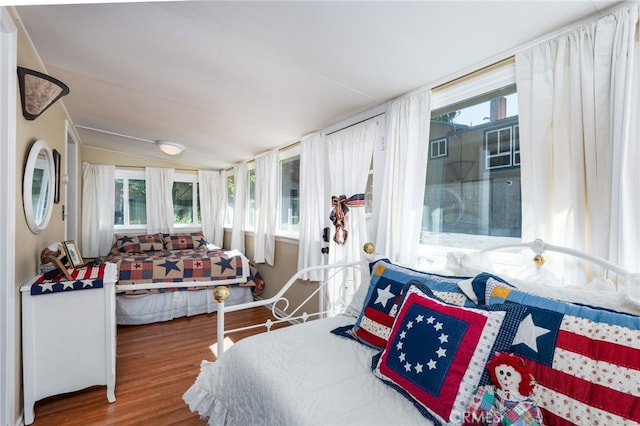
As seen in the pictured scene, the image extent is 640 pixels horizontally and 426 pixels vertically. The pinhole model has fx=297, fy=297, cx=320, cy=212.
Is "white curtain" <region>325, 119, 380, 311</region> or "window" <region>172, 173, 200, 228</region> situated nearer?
"white curtain" <region>325, 119, 380, 311</region>

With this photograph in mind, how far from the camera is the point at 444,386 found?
0.97 m

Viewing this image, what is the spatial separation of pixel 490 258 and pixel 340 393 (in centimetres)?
116

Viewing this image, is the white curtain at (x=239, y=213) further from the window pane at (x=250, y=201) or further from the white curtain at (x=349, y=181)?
the white curtain at (x=349, y=181)

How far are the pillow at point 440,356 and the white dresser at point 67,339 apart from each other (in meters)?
1.93

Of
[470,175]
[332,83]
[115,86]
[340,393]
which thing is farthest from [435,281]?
[115,86]

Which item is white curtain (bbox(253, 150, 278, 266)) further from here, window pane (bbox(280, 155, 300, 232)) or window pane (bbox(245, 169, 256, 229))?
window pane (bbox(245, 169, 256, 229))

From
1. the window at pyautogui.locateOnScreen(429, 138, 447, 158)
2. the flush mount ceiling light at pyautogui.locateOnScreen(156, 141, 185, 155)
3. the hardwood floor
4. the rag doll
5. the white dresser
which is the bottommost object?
the hardwood floor

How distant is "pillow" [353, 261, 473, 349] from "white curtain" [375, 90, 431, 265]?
0.43m

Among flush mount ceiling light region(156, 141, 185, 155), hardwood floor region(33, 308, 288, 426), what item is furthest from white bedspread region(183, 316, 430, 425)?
flush mount ceiling light region(156, 141, 185, 155)

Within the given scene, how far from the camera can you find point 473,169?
1.81 metres

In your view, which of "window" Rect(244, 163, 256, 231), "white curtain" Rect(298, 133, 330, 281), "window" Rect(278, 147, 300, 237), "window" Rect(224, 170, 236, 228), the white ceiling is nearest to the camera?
the white ceiling

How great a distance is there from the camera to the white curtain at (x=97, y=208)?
486 cm

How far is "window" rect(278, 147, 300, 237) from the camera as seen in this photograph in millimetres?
3725

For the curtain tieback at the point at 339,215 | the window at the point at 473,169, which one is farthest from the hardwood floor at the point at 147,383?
the window at the point at 473,169
